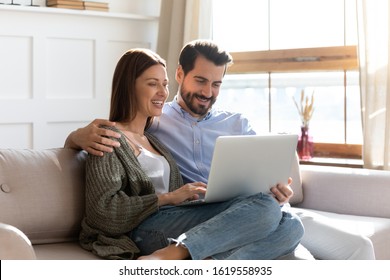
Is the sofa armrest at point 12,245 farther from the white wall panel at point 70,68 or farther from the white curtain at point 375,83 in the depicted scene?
the white wall panel at point 70,68

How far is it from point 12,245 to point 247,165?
32.9 inches

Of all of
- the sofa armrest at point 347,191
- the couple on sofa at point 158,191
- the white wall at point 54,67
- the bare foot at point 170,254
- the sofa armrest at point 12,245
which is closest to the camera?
the sofa armrest at point 12,245

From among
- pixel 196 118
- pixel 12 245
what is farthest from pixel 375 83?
pixel 12 245

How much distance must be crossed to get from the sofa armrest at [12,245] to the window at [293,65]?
266cm

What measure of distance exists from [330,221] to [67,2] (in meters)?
2.50

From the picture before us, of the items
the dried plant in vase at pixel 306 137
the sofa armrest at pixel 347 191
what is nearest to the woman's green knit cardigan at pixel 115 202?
the sofa armrest at pixel 347 191

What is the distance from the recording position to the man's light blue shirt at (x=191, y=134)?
2.97 m

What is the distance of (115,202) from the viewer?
2496mm

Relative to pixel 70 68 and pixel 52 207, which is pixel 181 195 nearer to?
pixel 52 207

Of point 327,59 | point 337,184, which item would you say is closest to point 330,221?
point 337,184

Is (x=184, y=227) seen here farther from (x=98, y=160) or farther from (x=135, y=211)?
(x=98, y=160)

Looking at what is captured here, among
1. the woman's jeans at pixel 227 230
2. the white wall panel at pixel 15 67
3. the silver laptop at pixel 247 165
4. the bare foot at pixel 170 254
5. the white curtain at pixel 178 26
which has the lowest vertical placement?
the bare foot at pixel 170 254

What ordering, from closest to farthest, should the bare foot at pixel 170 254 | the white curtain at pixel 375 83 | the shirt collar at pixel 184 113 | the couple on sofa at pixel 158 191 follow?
the bare foot at pixel 170 254 → the couple on sofa at pixel 158 191 → the shirt collar at pixel 184 113 → the white curtain at pixel 375 83

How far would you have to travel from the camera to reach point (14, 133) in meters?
4.41
